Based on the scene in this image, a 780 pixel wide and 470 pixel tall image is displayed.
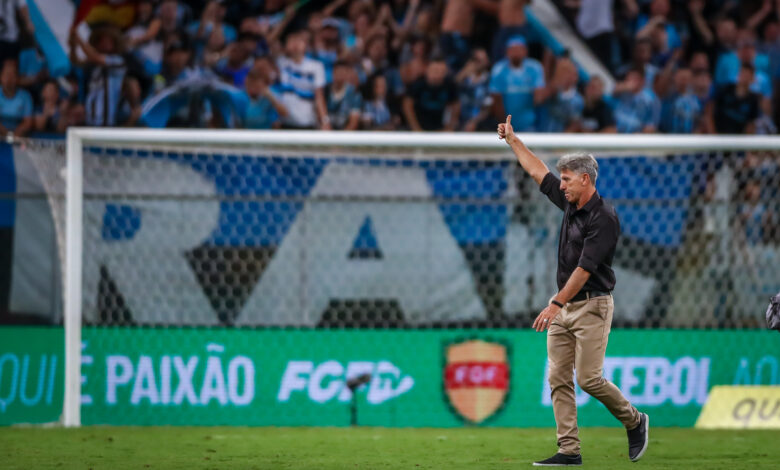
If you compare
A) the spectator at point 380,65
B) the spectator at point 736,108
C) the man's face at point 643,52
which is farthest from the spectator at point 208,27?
the spectator at point 736,108

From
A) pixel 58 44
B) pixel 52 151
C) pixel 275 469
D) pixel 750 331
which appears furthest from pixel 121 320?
pixel 750 331

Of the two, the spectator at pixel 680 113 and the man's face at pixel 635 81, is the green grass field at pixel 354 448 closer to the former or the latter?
the spectator at pixel 680 113

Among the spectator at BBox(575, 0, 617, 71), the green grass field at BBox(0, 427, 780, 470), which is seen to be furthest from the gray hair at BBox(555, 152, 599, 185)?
the spectator at BBox(575, 0, 617, 71)

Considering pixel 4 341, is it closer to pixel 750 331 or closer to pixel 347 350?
pixel 347 350

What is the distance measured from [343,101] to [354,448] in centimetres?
567

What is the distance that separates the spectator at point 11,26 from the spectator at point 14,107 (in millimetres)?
434

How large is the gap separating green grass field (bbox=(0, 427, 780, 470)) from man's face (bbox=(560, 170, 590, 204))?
63.6 inches

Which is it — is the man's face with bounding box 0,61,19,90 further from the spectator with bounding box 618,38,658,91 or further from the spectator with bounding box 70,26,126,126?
the spectator with bounding box 618,38,658,91

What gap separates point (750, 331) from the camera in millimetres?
8836

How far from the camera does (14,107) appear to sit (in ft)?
37.6

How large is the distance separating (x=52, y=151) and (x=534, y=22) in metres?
6.34

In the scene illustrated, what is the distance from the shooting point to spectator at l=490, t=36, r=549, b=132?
11.8 metres

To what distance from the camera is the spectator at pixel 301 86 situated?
1184 cm

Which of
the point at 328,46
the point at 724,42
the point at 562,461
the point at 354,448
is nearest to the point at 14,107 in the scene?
the point at 328,46
